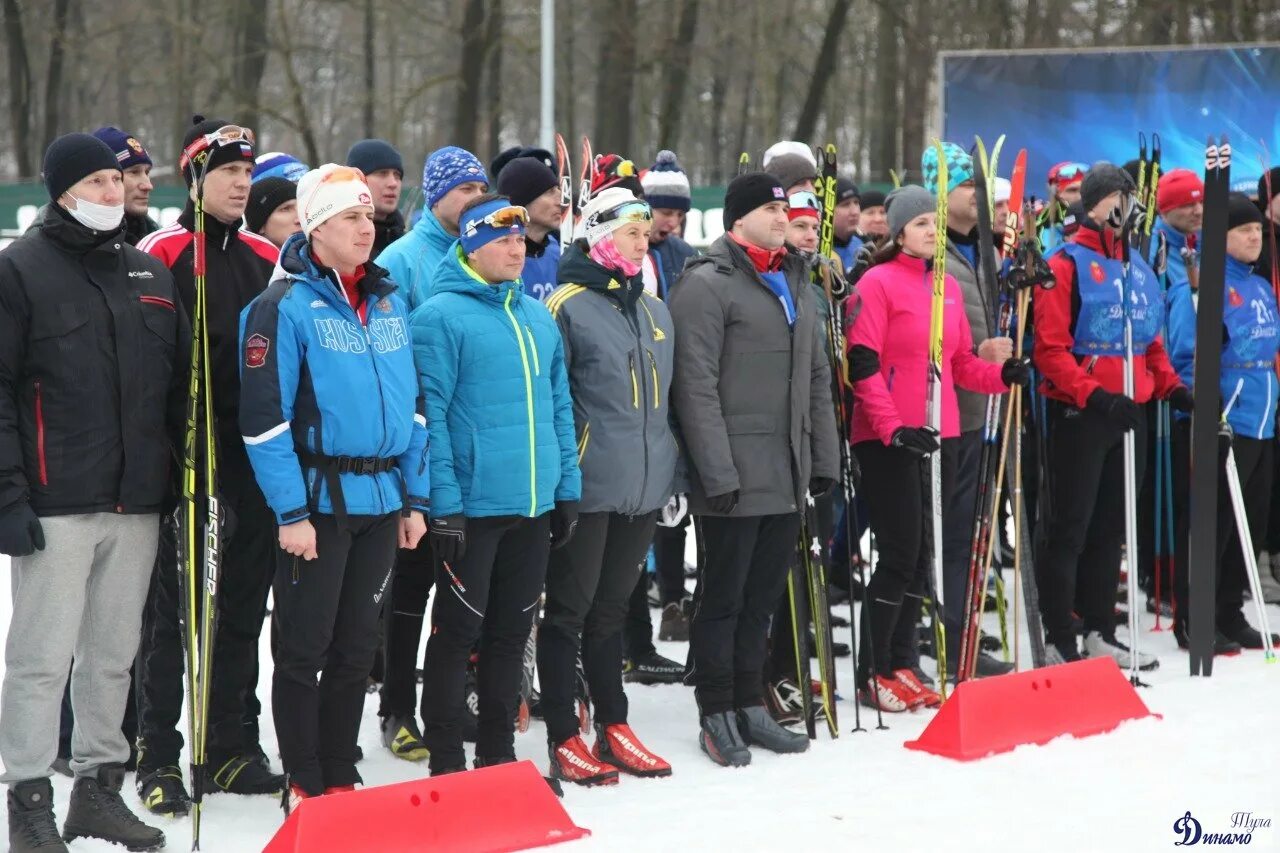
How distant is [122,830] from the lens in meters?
3.89

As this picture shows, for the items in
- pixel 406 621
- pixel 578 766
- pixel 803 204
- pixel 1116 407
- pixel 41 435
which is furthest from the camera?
pixel 1116 407

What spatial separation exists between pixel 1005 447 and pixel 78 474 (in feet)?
11.7

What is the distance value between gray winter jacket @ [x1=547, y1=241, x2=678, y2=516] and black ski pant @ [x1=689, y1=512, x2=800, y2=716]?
39 cm

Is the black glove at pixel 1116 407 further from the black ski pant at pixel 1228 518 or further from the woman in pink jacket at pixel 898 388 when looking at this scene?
the black ski pant at pixel 1228 518

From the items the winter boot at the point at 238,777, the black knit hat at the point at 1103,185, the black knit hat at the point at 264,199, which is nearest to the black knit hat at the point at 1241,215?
the black knit hat at the point at 1103,185

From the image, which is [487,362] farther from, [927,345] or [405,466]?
[927,345]

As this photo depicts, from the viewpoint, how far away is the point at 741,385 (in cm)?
493

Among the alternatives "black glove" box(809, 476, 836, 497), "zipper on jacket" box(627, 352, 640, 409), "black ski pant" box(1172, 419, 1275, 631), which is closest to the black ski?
"black ski pant" box(1172, 419, 1275, 631)

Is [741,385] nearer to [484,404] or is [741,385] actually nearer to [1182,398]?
[484,404]

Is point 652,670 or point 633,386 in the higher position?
point 633,386

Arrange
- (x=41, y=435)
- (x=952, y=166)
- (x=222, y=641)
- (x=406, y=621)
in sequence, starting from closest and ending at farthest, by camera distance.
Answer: (x=41, y=435) → (x=222, y=641) → (x=406, y=621) → (x=952, y=166)

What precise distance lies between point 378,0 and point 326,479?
25528 mm

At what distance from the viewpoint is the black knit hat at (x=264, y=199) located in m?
4.80

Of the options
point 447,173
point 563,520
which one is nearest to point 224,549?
point 563,520
